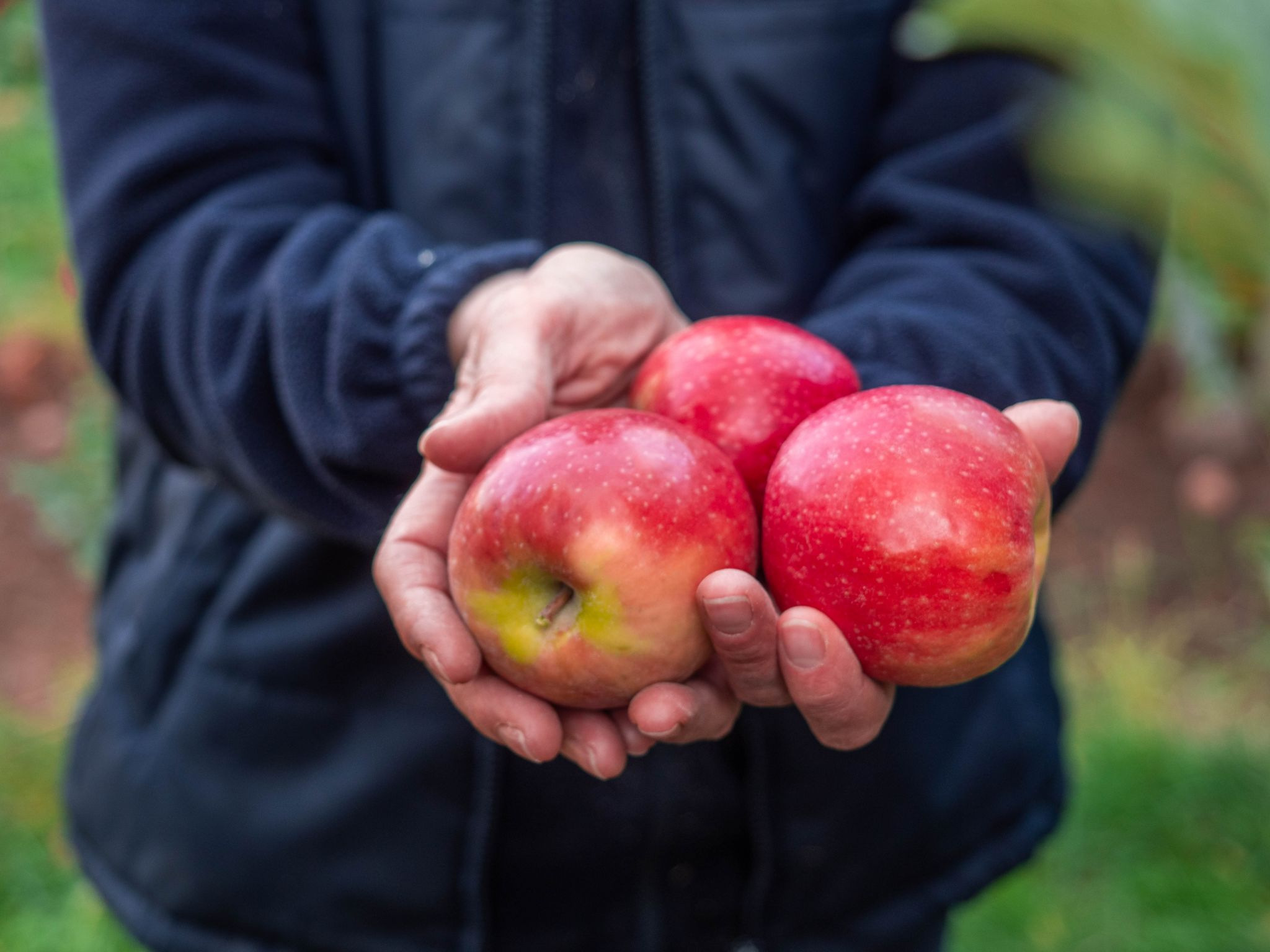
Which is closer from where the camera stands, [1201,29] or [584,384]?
[1201,29]

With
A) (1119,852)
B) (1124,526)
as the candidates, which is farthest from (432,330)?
(1124,526)

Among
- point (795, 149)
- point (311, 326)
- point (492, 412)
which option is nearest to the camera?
point (492, 412)

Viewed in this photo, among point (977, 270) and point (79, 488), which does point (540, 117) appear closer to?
point (977, 270)

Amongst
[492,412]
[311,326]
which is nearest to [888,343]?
[492,412]

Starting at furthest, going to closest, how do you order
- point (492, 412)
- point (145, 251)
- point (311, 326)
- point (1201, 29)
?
point (145, 251)
point (311, 326)
point (492, 412)
point (1201, 29)

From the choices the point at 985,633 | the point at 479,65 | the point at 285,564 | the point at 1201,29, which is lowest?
the point at 285,564

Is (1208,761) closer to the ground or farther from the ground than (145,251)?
closer to the ground

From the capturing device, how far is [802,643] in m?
0.85

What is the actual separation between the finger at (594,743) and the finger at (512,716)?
13 millimetres

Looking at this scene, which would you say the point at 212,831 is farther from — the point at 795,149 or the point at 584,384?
the point at 795,149

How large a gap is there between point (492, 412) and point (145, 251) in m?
0.57

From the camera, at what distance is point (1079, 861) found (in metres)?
2.41

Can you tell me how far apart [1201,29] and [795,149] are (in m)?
0.67

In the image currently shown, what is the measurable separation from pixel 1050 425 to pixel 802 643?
14.3 inches
